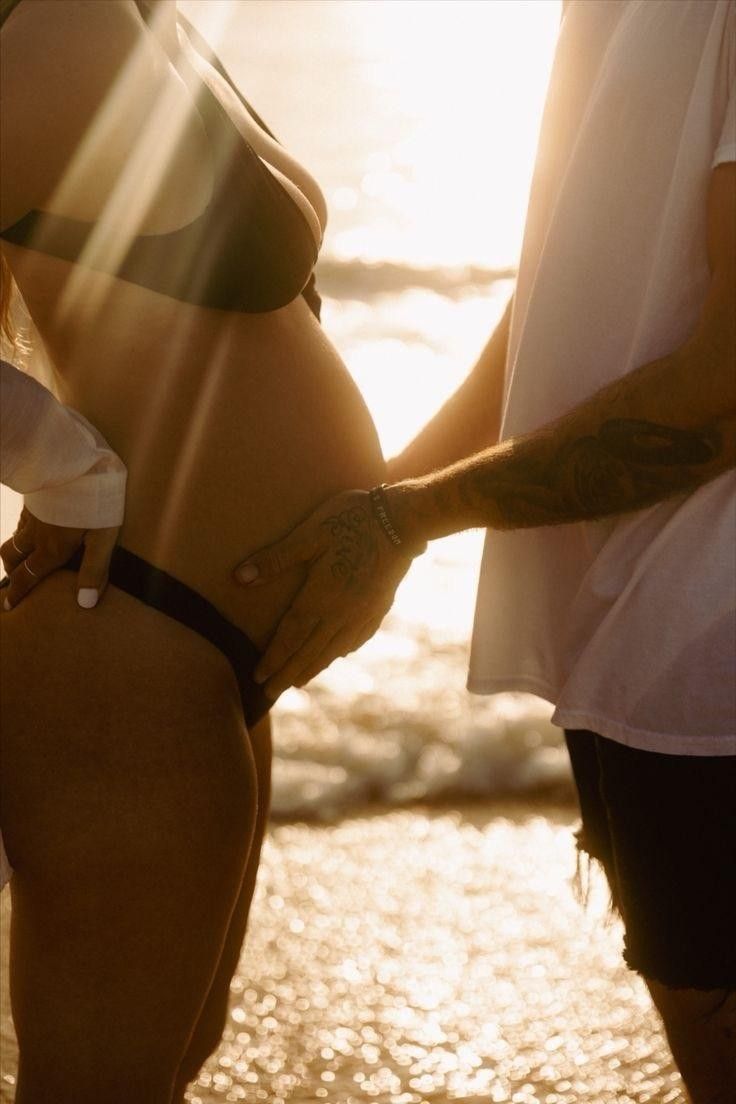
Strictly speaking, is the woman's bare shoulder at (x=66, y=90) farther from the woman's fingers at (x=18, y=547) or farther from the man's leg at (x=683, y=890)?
the man's leg at (x=683, y=890)

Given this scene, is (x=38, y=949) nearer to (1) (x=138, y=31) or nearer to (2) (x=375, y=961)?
(1) (x=138, y=31)

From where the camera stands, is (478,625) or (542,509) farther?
(478,625)

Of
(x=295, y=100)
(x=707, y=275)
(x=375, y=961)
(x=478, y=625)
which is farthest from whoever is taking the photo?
(x=295, y=100)

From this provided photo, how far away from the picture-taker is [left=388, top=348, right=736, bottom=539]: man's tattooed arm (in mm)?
1577

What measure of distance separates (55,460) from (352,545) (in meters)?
0.41

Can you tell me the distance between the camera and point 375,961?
3.04m

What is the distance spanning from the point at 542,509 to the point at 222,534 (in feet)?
1.34

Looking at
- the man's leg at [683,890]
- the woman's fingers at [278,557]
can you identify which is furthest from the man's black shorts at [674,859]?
the woman's fingers at [278,557]

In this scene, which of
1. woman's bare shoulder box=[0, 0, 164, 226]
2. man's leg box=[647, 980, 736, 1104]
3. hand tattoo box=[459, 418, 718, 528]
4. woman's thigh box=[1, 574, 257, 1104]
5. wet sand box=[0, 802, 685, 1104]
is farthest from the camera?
wet sand box=[0, 802, 685, 1104]

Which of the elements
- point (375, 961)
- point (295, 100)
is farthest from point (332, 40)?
point (375, 961)

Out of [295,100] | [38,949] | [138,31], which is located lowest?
[295,100]

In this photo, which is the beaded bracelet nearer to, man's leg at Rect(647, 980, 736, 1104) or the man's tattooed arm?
the man's tattooed arm

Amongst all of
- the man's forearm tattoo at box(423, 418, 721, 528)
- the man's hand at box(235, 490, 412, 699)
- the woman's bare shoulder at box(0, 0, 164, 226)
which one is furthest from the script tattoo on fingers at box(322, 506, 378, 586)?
the woman's bare shoulder at box(0, 0, 164, 226)

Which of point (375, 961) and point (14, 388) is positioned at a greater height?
point (14, 388)
